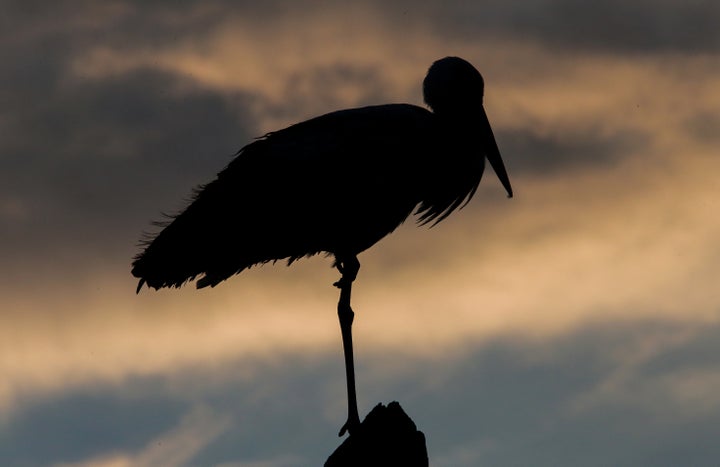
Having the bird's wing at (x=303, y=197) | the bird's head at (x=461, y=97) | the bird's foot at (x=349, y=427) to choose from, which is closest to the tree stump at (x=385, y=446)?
the bird's foot at (x=349, y=427)

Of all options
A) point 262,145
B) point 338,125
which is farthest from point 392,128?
point 262,145

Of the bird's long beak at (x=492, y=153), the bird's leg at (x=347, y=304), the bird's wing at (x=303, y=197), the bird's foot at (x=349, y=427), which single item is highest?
the bird's long beak at (x=492, y=153)

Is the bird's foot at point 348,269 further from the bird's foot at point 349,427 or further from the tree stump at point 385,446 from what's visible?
the tree stump at point 385,446

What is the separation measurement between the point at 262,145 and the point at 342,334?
221 centimetres

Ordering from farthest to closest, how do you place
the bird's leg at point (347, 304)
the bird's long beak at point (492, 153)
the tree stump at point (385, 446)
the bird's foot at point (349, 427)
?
1. the bird's long beak at point (492, 153)
2. the bird's leg at point (347, 304)
3. the bird's foot at point (349, 427)
4. the tree stump at point (385, 446)

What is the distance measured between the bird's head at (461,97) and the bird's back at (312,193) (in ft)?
1.06

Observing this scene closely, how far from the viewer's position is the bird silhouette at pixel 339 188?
1208cm

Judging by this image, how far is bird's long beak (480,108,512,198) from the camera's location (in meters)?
13.1

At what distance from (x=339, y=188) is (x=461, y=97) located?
1.90 metres

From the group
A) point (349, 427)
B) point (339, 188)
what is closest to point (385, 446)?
point (349, 427)

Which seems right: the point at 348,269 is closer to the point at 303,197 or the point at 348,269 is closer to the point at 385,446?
the point at 303,197

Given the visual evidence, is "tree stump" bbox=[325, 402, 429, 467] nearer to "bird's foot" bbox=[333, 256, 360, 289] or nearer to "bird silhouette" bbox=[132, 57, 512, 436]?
"bird silhouette" bbox=[132, 57, 512, 436]

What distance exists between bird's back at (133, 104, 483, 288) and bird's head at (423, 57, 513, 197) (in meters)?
0.32

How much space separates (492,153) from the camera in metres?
13.2
